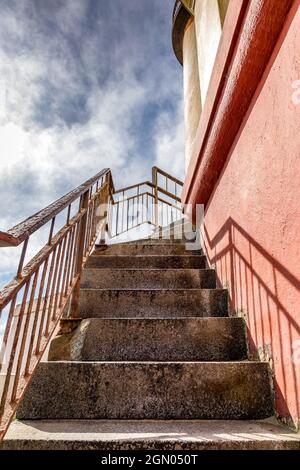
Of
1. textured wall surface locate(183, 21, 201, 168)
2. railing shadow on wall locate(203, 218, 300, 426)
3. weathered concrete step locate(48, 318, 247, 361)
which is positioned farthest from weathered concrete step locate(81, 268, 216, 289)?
textured wall surface locate(183, 21, 201, 168)

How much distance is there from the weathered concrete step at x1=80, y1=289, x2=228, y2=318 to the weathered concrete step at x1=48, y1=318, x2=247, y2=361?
34 centimetres

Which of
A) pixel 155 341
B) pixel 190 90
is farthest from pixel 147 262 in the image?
pixel 190 90

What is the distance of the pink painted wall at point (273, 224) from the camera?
4.89 feet

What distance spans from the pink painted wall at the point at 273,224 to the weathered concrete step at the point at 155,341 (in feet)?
0.57

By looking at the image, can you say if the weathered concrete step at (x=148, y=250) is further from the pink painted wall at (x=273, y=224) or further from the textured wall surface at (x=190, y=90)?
the textured wall surface at (x=190, y=90)

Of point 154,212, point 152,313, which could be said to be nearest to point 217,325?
point 152,313

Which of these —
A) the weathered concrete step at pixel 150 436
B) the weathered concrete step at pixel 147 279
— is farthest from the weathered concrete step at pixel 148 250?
the weathered concrete step at pixel 150 436

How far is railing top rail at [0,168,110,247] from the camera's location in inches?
48.9

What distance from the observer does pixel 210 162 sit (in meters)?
3.00

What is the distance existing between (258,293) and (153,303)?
92cm

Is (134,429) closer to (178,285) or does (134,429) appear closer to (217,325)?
(217,325)
